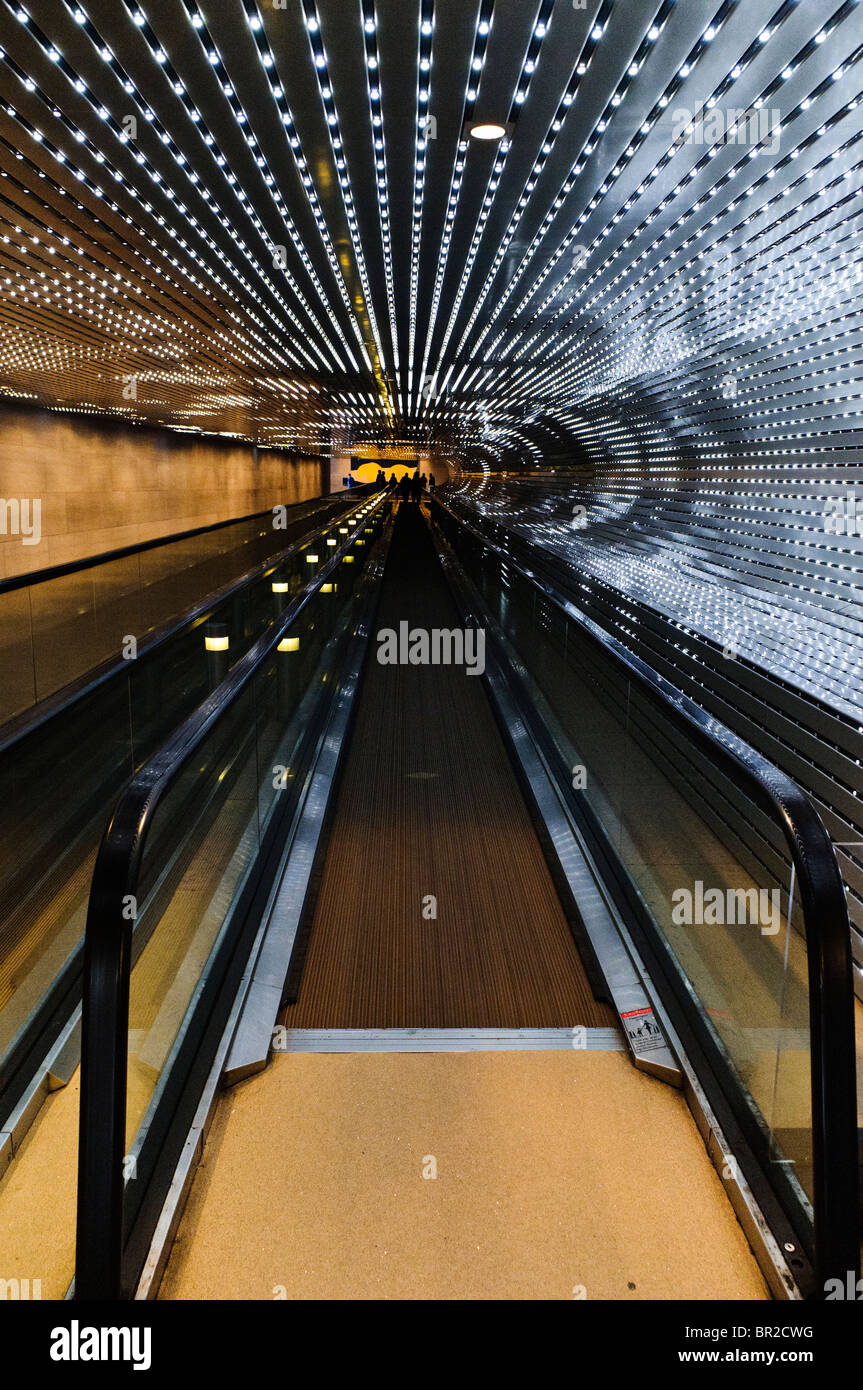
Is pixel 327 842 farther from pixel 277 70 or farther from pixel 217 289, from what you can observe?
pixel 217 289

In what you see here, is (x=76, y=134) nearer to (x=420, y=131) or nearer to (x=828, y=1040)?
(x=420, y=131)

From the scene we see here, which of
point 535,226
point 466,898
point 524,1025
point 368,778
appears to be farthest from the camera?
point 535,226

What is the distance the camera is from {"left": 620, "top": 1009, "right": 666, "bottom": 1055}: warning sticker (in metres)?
2.80

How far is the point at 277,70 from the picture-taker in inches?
150

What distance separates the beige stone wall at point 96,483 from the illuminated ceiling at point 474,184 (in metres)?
5.27

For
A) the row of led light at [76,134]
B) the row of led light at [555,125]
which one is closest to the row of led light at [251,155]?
the row of led light at [76,134]

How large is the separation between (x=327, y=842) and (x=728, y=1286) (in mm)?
2822

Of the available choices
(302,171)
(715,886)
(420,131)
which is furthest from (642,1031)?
(302,171)

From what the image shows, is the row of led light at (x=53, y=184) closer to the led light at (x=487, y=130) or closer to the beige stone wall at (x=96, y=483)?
the led light at (x=487, y=130)

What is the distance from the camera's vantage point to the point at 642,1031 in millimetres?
2873

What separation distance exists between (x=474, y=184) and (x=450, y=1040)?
4661 millimetres


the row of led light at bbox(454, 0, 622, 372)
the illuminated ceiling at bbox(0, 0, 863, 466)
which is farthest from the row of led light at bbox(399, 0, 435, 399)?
the row of led light at bbox(454, 0, 622, 372)

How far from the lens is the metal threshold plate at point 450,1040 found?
9.50ft
